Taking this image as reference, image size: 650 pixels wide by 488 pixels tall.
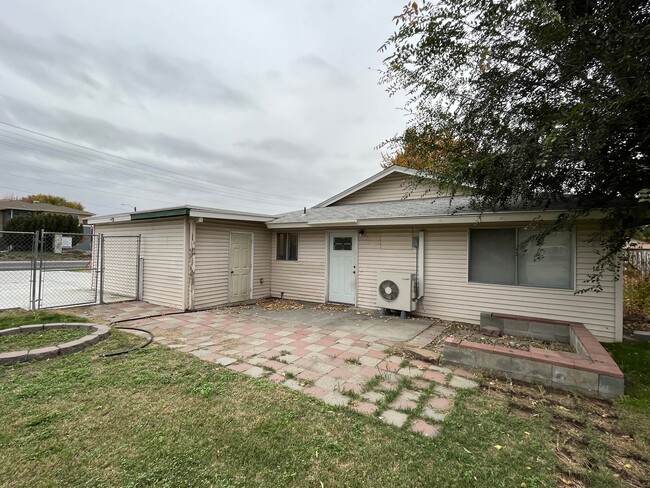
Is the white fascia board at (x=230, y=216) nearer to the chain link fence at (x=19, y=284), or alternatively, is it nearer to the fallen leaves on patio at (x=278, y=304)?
the fallen leaves on patio at (x=278, y=304)

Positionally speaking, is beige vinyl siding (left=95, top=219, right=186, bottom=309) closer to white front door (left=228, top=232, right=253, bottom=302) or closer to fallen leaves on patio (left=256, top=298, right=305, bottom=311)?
white front door (left=228, top=232, right=253, bottom=302)

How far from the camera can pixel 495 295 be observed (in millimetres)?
6141

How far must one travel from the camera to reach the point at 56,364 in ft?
12.4

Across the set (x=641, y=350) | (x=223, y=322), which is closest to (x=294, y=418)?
(x=223, y=322)

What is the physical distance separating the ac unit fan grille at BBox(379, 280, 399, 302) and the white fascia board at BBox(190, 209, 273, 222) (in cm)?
404

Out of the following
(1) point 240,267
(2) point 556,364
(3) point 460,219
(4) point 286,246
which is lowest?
(2) point 556,364

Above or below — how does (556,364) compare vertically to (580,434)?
above

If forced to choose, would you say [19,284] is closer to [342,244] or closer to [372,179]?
[342,244]

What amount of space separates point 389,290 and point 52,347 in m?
5.99

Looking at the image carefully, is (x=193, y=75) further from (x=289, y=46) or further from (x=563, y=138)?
(x=563, y=138)

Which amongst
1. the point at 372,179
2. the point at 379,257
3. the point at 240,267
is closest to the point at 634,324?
the point at 379,257

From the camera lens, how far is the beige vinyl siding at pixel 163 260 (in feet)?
23.9

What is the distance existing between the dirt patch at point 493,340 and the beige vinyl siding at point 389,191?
164 inches

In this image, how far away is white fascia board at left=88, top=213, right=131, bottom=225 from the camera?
27.5 ft
